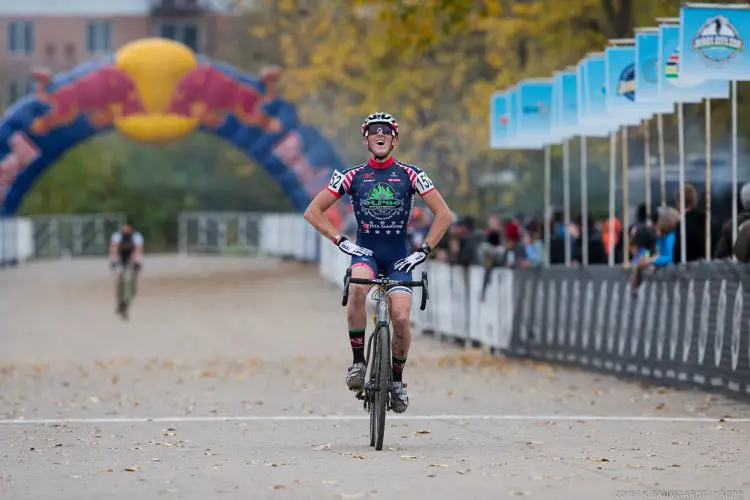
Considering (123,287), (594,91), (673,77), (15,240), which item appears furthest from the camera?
(15,240)

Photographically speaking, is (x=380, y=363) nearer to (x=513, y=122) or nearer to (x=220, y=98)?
(x=513, y=122)

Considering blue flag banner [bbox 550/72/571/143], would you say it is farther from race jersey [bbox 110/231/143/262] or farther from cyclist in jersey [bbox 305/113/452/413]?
race jersey [bbox 110/231/143/262]

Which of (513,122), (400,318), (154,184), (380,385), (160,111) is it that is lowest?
(380,385)

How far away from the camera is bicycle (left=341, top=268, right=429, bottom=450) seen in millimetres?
11562

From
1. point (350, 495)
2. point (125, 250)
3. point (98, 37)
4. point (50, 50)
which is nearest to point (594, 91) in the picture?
point (350, 495)

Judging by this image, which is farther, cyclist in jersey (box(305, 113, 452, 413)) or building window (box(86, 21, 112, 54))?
building window (box(86, 21, 112, 54))

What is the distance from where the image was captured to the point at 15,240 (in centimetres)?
5988

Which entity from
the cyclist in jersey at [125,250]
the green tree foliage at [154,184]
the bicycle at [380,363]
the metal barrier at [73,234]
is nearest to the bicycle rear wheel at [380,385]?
the bicycle at [380,363]

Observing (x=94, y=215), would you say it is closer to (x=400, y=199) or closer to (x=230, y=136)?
(x=230, y=136)

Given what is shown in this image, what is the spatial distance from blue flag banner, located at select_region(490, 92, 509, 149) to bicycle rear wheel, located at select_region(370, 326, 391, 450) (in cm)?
1356

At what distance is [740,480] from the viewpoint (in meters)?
9.78

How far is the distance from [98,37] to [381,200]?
9056 cm

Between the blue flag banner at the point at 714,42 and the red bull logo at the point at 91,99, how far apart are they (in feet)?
110

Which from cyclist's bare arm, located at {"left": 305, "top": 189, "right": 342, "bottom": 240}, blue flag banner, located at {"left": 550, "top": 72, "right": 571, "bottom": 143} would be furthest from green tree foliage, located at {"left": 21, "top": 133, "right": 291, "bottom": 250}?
cyclist's bare arm, located at {"left": 305, "top": 189, "right": 342, "bottom": 240}
